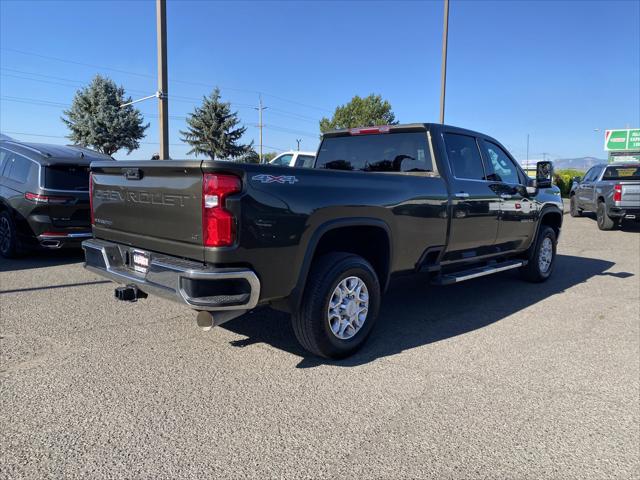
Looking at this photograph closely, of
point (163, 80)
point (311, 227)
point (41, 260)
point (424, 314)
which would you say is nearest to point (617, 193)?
point (424, 314)

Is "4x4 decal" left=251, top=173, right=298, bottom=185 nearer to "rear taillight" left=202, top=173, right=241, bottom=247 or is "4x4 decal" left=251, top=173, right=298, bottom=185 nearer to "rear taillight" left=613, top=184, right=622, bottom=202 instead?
"rear taillight" left=202, top=173, right=241, bottom=247

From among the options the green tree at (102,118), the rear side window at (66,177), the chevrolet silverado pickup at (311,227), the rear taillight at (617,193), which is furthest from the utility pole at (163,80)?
the green tree at (102,118)

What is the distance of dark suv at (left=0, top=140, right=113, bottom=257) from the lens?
7.11 m

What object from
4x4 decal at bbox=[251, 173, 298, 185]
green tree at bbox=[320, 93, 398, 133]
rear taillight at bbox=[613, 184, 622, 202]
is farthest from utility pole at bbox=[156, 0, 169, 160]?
green tree at bbox=[320, 93, 398, 133]

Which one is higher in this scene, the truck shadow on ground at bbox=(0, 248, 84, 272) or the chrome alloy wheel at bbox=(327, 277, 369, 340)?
the chrome alloy wheel at bbox=(327, 277, 369, 340)

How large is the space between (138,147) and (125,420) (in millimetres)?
39316

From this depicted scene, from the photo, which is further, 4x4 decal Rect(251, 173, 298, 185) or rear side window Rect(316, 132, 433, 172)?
rear side window Rect(316, 132, 433, 172)

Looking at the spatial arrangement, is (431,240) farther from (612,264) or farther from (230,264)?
(612,264)

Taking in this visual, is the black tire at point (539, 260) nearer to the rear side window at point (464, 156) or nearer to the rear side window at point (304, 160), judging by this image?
the rear side window at point (464, 156)

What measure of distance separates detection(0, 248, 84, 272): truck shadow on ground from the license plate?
4.25 m

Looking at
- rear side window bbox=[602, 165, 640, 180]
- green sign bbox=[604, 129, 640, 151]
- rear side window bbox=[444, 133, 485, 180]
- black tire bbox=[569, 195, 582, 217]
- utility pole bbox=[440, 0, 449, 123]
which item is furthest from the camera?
green sign bbox=[604, 129, 640, 151]

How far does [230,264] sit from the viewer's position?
3146 mm

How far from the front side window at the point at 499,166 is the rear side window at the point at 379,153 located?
1186mm

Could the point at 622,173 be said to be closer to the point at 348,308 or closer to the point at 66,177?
the point at 348,308
